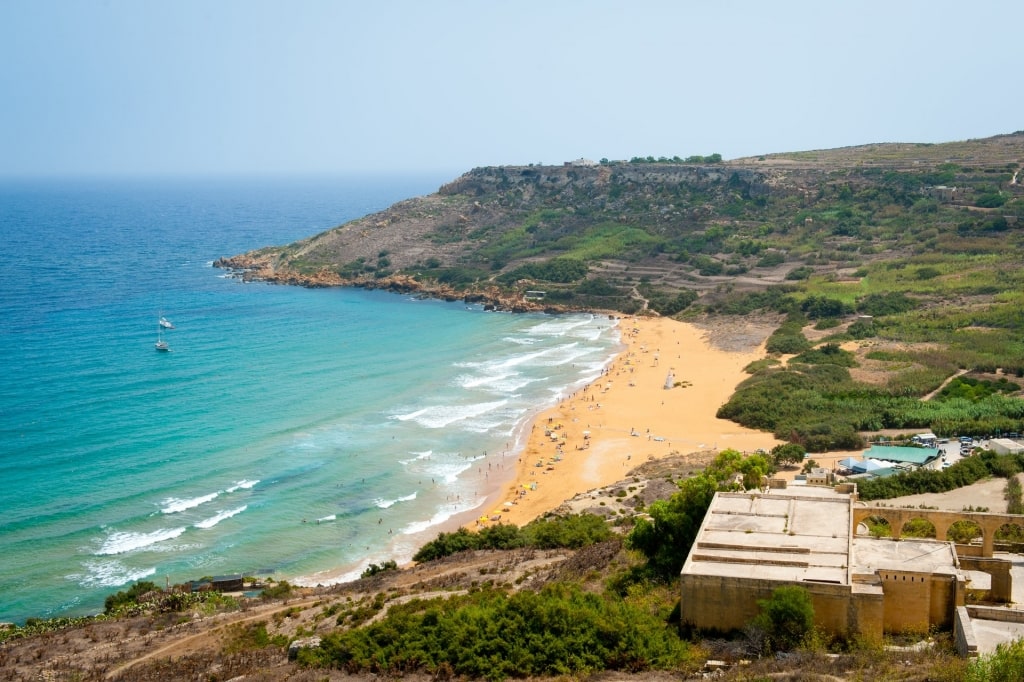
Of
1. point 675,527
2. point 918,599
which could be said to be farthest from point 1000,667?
point 675,527

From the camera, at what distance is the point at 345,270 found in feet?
356

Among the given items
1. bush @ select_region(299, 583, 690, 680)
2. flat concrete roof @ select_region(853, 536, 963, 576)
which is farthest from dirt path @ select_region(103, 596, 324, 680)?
flat concrete roof @ select_region(853, 536, 963, 576)

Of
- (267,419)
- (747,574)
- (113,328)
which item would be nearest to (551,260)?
(113,328)

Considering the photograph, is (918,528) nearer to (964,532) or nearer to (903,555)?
(964,532)

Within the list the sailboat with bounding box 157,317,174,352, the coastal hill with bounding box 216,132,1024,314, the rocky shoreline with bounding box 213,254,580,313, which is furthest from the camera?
the rocky shoreline with bounding box 213,254,580,313

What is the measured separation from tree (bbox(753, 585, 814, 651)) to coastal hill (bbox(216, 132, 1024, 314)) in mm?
63186

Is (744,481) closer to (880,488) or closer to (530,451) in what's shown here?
(880,488)

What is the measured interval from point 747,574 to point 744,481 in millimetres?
9077

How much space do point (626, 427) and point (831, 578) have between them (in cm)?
3036

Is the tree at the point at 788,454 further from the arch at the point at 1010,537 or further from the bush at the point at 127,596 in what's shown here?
the bush at the point at 127,596

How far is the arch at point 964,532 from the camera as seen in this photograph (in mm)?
27047

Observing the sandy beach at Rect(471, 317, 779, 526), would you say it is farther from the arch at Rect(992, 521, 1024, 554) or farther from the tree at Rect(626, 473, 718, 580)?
the arch at Rect(992, 521, 1024, 554)

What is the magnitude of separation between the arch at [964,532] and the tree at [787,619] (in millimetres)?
7837

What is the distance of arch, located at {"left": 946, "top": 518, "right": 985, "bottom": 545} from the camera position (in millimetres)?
27047
